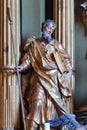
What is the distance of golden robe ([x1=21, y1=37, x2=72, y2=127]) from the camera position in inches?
131

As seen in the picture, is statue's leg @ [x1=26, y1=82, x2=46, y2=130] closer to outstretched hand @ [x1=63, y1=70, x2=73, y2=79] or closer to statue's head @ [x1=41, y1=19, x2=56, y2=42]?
outstretched hand @ [x1=63, y1=70, x2=73, y2=79]

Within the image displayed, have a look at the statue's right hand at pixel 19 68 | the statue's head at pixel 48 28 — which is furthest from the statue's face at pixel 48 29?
the statue's right hand at pixel 19 68

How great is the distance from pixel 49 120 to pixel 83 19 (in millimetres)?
760

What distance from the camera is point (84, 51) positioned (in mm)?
3662

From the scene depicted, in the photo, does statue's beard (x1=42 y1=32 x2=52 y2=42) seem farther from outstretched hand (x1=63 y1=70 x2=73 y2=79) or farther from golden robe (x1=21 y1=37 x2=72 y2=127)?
outstretched hand (x1=63 y1=70 x2=73 y2=79)

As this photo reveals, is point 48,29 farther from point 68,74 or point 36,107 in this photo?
point 36,107

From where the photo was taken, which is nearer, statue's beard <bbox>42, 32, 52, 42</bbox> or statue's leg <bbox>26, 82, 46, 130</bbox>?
statue's leg <bbox>26, 82, 46, 130</bbox>

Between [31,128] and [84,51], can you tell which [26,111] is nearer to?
[31,128]

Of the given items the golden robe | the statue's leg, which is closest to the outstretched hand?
the golden robe

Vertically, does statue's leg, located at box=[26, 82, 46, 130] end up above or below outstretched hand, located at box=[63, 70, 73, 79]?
below

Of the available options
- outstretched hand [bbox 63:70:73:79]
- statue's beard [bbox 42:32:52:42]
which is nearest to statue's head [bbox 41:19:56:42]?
statue's beard [bbox 42:32:52:42]

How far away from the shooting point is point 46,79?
3.37 meters

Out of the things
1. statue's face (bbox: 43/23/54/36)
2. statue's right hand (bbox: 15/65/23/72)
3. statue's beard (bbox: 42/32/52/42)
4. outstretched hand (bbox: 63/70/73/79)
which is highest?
statue's face (bbox: 43/23/54/36)

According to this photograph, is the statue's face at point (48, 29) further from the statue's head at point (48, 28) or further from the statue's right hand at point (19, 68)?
the statue's right hand at point (19, 68)
